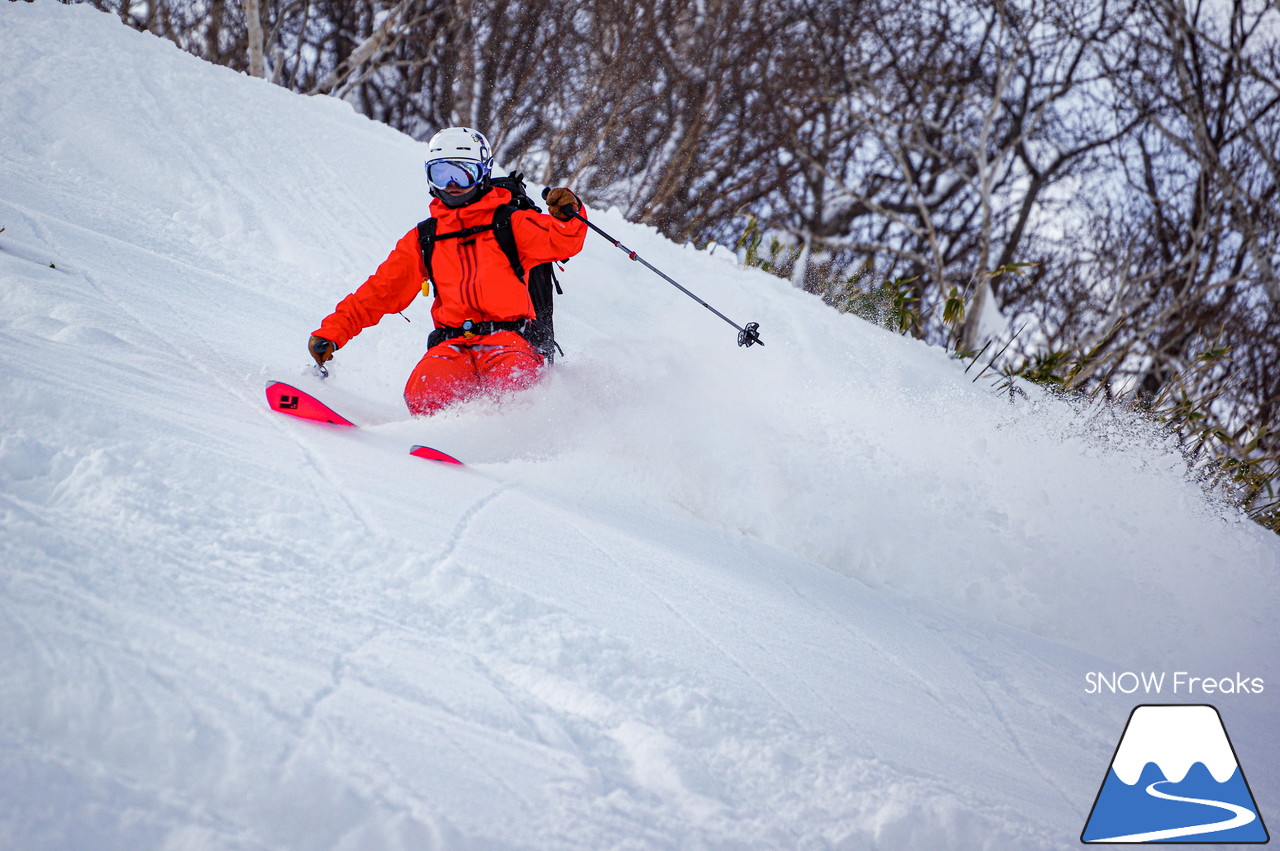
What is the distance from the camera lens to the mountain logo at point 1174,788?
1.67 meters

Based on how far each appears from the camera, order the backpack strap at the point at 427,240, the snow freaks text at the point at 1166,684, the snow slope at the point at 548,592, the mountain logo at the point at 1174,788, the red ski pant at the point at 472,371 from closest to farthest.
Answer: the snow slope at the point at 548,592 → the mountain logo at the point at 1174,788 → the snow freaks text at the point at 1166,684 → the red ski pant at the point at 472,371 → the backpack strap at the point at 427,240

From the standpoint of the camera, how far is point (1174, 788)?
192 centimetres

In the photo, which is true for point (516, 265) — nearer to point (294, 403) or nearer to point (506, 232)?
point (506, 232)

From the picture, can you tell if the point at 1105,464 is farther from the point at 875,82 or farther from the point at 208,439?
the point at 875,82

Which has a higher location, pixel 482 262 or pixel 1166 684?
pixel 482 262

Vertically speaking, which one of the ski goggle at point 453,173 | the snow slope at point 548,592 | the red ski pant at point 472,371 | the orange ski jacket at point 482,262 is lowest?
the snow slope at point 548,592

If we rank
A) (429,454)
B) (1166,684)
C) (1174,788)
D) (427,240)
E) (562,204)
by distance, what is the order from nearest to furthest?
(1174,788)
(1166,684)
(429,454)
(562,204)
(427,240)

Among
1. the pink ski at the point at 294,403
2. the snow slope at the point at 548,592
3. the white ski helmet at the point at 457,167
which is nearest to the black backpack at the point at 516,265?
the white ski helmet at the point at 457,167

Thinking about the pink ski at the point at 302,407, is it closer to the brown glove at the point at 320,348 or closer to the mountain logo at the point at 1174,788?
the brown glove at the point at 320,348

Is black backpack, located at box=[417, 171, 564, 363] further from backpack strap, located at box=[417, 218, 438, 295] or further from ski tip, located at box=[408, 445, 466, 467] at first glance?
ski tip, located at box=[408, 445, 466, 467]

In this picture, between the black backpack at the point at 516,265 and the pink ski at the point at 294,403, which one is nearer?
the pink ski at the point at 294,403

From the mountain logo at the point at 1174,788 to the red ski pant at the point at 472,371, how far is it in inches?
97.4

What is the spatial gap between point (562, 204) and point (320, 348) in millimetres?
1244

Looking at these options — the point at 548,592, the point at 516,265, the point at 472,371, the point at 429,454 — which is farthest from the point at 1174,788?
the point at 516,265
